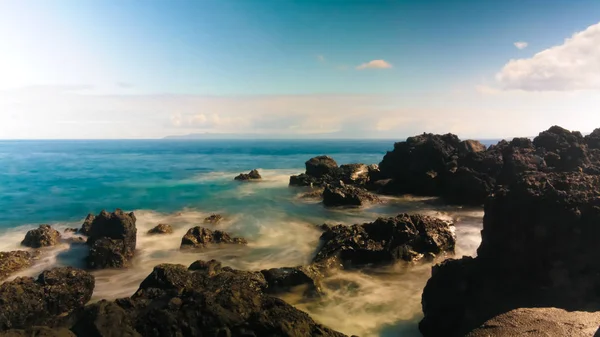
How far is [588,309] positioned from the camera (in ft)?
28.0

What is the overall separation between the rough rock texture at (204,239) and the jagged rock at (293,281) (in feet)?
24.7

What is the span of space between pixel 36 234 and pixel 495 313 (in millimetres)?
24773

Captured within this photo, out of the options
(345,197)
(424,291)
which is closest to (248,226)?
(345,197)

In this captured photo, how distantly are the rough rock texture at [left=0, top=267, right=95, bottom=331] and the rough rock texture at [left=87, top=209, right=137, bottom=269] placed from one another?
3.65m

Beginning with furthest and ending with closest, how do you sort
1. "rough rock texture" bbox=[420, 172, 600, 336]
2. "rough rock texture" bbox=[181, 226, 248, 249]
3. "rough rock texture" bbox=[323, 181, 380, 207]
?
"rough rock texture" bbox=[323, 181, 380, 207] → "rough rock texture" bbox=[181, 226, 248, 249] → "rough rock texture" bbox=[420, 172, 600, 336]

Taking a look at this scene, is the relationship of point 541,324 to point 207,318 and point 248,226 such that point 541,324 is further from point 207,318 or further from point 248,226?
point 248,226

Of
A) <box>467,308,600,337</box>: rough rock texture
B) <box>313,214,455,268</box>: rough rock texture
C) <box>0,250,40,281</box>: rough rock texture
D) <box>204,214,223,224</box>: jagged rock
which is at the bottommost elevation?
<box>0,250,40,281</box>: rough rock texture

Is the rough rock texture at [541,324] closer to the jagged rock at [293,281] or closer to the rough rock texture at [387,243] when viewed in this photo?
the jagged rock at [293,281]

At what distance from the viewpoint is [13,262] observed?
17688 millimetres

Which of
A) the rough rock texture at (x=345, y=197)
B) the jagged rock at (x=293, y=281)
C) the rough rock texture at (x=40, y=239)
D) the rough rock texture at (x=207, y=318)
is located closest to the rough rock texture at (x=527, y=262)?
the rough rock texture at (x=207, y=318)

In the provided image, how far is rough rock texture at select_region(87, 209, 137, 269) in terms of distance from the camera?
1794 centimetres

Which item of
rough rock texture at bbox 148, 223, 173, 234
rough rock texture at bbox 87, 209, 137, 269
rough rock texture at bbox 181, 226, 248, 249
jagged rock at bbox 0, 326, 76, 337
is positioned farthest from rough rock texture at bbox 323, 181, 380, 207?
jagged rock at bbox 0, 326, 76, 337

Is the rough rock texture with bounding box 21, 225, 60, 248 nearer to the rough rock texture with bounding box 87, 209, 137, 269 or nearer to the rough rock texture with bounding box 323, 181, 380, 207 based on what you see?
the rough rock texture with bounding box 87, 209, 137, 269

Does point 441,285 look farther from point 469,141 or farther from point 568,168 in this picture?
point 469,141
